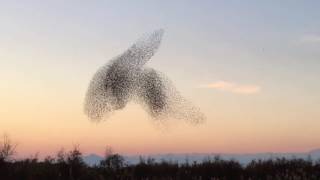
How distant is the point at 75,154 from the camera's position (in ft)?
85.1

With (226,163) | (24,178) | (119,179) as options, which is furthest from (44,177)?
(226,163)

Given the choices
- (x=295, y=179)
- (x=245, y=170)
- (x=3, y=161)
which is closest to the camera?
(x=295, y=179)

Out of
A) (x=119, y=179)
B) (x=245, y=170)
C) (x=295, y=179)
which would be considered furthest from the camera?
(x=245, y=170)

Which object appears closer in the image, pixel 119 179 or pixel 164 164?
pixel 119 179

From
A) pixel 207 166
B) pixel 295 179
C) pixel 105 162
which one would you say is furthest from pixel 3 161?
pixel 295 179

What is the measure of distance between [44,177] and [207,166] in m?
6.36

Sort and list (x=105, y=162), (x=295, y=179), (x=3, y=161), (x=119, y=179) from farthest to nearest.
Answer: (x=105, y=162)
(x=3, y=161)
(x=119, y=179)
(x=295, y=179)

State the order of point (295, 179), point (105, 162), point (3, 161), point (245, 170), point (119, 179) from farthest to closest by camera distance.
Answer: point (105, 162), point (3, 161), point (245, 170), point (119, 179), point (295, 179)

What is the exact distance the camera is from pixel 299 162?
25.0m

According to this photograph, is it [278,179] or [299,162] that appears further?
[299,162]

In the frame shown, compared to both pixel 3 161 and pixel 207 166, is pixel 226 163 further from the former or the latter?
pixel 3 161

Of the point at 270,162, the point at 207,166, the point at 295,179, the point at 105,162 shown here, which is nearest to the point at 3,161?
the point at 105,162

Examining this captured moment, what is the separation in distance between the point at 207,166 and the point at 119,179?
13.9 ft

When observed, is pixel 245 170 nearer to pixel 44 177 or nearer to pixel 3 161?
pixel 44 177
